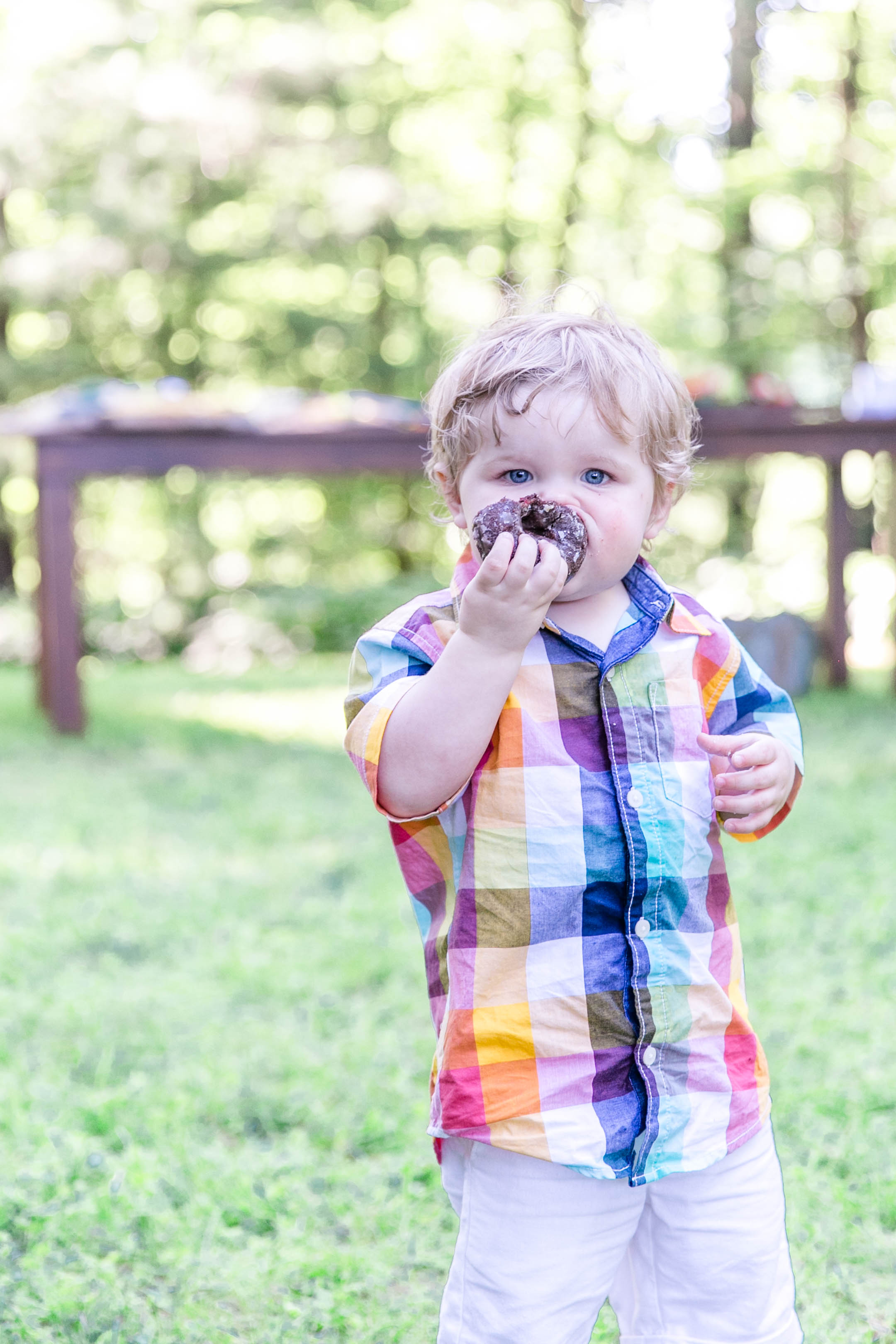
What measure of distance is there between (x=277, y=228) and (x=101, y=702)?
738 centimetres

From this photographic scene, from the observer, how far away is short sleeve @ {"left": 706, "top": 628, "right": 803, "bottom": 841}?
146cm

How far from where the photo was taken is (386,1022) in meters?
3.02

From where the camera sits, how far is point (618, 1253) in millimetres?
1324

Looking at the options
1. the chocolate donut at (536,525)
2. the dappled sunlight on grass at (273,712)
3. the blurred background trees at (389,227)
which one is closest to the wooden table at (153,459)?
the dappled sunlight on grass at (273,712)

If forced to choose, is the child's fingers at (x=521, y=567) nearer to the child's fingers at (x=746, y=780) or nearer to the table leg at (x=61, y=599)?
the child's fingers at (x=746, y=780)

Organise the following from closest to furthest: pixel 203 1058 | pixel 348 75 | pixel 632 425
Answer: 1. pixel 632 425
2. pixel 203 1058
3. pixel 348 75

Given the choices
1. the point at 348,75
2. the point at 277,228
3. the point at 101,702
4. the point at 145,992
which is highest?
the point at 348,75

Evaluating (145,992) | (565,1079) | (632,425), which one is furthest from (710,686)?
(145,992)

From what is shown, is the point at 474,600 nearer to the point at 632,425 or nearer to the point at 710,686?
the point at 632,425

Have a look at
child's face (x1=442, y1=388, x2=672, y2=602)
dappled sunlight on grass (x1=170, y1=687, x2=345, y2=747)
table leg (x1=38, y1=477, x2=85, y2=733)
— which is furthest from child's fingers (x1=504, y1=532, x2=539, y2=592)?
table leg (x1=38, y1=477, x2=85, y2=733)

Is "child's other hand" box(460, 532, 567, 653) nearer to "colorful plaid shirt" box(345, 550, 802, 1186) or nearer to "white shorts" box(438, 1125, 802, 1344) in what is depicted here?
"colorful plaid shirt" box(345, 550, 802, 1186)

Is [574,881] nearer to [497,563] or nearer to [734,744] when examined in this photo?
[734,744]

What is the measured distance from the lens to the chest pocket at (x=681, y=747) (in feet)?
4.44

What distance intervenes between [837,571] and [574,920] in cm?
816
